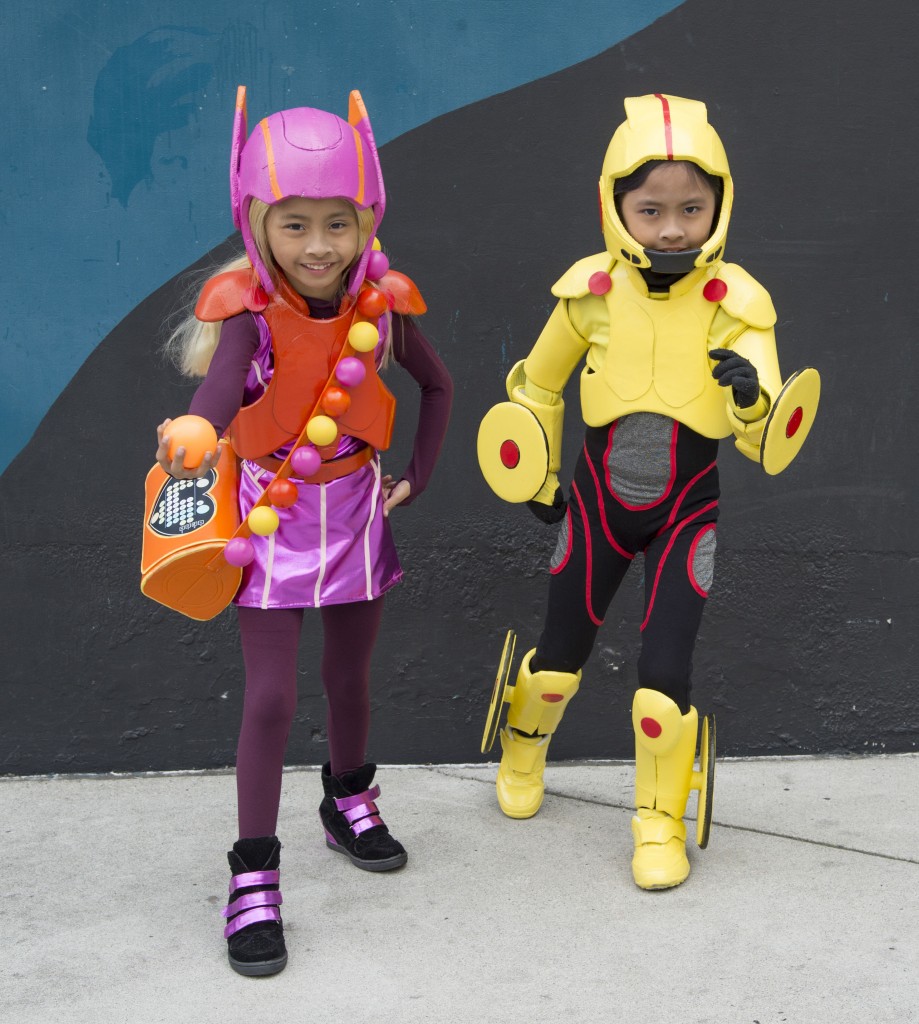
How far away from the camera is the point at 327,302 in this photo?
118 inches

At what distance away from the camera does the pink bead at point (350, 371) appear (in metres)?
2.93

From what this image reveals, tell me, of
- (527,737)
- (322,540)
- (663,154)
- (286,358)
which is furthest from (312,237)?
(527,737)

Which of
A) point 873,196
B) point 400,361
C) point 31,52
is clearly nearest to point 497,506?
point 400,361

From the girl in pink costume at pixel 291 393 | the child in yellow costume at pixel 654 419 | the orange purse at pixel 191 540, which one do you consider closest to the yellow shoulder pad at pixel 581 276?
the child in yellow costume at pixel 654 419

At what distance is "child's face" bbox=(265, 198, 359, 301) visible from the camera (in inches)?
111

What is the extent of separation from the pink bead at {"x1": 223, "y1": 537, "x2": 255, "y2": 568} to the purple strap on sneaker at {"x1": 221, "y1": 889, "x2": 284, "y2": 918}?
0.73 metres

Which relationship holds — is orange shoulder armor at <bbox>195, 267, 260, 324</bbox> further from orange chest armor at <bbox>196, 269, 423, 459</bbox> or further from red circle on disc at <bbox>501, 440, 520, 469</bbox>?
red circle on disc at <bbox>501, 440, 520, 469</bbox>

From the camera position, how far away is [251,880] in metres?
2.94

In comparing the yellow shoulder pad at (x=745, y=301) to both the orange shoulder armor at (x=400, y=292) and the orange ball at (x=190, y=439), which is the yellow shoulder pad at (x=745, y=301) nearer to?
the orange shoulder armor at (x=400, y=292)

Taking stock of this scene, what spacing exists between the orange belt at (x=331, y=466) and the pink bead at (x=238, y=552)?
0.20 metres

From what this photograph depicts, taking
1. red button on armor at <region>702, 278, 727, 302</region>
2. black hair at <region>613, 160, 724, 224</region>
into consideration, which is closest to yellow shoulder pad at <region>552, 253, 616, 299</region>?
black hair at <region>613, 160, 724, 224</region>

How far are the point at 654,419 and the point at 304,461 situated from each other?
34.0 inches

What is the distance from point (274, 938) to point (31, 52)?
2.46 m

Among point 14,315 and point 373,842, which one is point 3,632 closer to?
point 14,315
